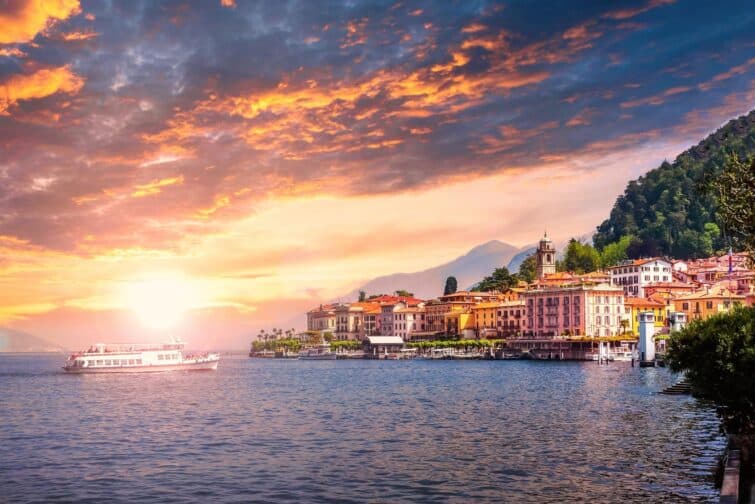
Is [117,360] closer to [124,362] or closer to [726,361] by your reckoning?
[124,362]

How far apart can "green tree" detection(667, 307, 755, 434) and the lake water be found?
323cm

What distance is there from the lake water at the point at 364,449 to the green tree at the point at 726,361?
10.6 feet

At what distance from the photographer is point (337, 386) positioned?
106 meters

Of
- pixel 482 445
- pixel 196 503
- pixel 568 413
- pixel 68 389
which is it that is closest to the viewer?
pixel 196 503

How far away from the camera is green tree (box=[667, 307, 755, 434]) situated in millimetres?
31031

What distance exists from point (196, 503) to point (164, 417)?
3422cm

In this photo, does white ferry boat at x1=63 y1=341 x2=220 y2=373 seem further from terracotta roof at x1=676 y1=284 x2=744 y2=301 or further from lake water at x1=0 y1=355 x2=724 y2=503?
terracotta roof at x1=676 y1=284 x2=744 y2=301

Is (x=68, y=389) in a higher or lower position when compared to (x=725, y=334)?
lower

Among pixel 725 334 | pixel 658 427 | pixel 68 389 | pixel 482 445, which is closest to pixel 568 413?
pixel 658 427

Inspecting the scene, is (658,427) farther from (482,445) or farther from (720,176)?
(720,176)

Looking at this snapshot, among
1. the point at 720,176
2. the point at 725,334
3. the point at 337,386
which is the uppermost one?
the point at 720,176

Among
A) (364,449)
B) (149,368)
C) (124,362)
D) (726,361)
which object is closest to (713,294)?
(149,368)

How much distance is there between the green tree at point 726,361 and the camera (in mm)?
31031

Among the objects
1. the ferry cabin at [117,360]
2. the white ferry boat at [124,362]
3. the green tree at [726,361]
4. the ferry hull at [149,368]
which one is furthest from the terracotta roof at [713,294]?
the green tree at [726,361]
